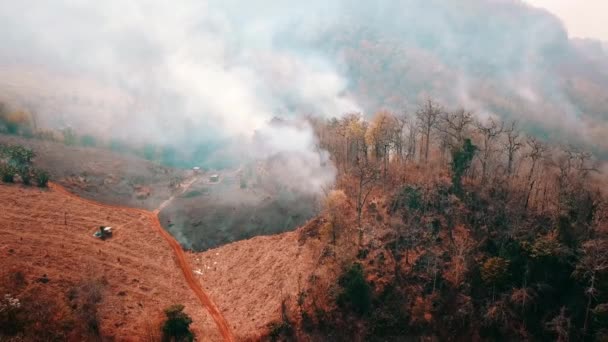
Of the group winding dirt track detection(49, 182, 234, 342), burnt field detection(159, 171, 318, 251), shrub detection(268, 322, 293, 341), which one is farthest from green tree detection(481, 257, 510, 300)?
burnt field detection(159, 171, 318, 251)

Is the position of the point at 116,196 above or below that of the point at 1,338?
above

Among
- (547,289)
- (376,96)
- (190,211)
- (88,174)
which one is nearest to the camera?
(547,289)

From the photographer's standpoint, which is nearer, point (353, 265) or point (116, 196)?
point (353, 265)

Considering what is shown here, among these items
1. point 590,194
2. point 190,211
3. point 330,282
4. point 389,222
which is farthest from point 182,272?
point 590,194

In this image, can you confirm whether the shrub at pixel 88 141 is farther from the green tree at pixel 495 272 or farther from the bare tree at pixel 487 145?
the green tree at pixel 495 272

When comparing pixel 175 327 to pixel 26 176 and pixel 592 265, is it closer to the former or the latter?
pixel 592 265

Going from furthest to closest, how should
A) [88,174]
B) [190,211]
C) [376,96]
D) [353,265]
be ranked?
1. [376,96]
2. [88,174]
3. [190,211]
4. [353,265]

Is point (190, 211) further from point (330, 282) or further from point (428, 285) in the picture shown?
point (428, 285)

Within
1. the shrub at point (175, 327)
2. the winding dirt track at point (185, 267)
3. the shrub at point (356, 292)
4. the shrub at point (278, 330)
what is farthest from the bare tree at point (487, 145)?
the shrub at point (175, 327)
